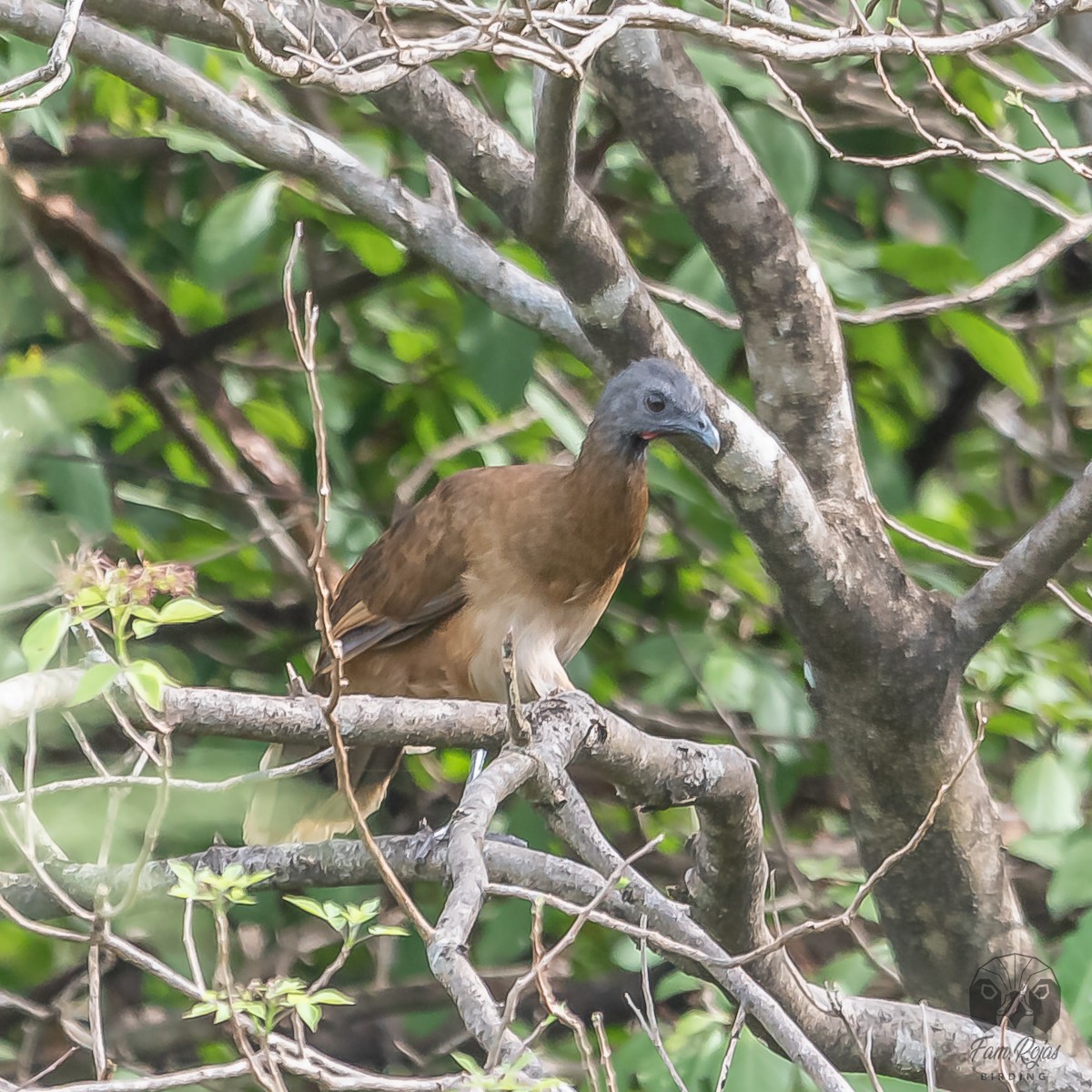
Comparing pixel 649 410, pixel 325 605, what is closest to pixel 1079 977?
pixel 649 410

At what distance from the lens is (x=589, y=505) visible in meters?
3.69

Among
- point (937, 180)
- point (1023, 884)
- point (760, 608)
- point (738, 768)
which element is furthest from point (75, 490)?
point (1023, 884)

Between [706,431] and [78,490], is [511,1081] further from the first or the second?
[78,490]

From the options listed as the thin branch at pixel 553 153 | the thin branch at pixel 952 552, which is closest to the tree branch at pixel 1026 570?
the thin branch at pixel 952 552

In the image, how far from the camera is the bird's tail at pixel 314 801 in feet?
12.2

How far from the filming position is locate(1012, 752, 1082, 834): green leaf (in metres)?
3.24

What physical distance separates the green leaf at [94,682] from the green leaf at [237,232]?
2008mm

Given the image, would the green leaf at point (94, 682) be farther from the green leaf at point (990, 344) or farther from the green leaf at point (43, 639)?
the green leaf at point (990, 344)

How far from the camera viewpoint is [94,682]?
1419 mm

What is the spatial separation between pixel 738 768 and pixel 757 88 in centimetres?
145

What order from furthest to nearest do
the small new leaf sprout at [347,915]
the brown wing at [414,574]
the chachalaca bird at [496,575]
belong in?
the brown wing at [414,574]
the chachalaca bird at [496,575]
the small new leaf sprout at [347,915]

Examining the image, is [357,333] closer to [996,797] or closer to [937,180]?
[937,180]

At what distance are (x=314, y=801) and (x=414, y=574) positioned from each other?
752 mm

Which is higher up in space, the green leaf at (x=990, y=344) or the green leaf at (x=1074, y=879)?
the green leaf at (x=990, y=344)
